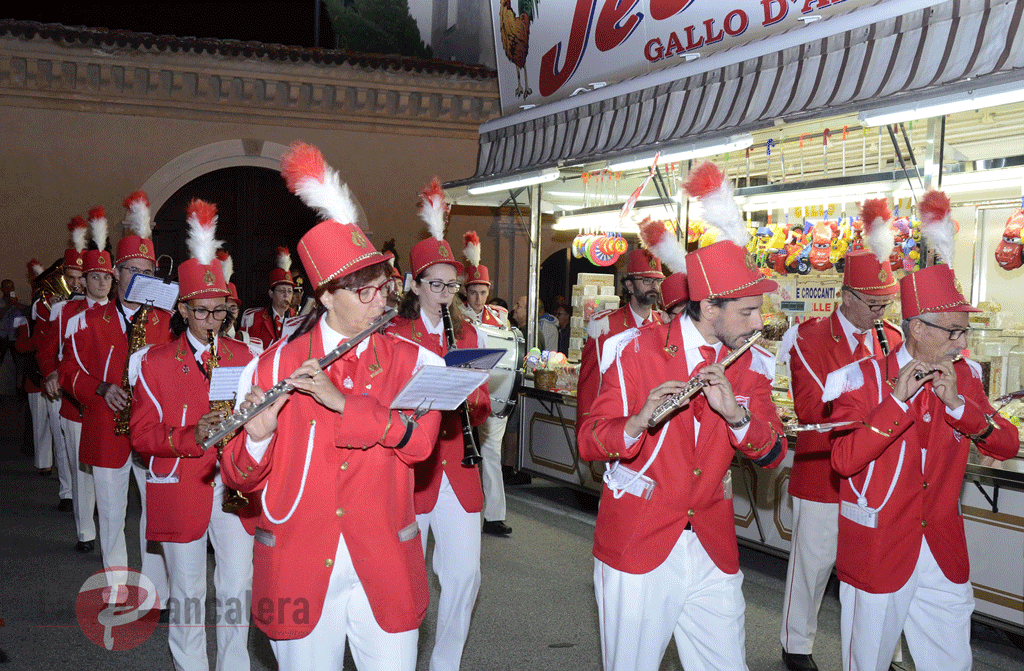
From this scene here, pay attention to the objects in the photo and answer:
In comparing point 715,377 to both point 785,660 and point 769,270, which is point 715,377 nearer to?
point 785,660

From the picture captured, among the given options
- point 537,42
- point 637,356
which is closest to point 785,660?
point 637,356

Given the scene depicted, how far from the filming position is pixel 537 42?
10.7m

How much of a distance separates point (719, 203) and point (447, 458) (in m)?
2.00

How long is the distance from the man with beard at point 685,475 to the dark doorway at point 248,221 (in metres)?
11.9

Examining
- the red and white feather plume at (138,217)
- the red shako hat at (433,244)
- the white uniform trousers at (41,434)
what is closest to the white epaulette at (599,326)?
the red shako hat at (433,244)

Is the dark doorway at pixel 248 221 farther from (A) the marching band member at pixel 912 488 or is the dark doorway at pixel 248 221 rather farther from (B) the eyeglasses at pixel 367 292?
(B) the eyeglasses at pixel 367 292

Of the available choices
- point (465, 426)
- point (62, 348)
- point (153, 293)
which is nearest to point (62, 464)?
point (62, 348)

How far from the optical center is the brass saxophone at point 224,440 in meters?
3.89

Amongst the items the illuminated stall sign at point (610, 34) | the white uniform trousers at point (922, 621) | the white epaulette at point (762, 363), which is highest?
the illuminated stall sign at point (610, 34)

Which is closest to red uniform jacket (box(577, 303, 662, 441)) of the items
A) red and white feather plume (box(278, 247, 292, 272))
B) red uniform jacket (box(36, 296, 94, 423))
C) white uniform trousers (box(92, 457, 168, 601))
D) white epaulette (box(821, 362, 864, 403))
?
white epaulette (box(821, 362, 864, 403))

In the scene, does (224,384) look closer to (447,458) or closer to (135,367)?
(135,367)

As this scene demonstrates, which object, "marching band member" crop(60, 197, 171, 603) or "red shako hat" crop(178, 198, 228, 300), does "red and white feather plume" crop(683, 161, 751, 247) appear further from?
"marching band member" crop(60, 197, 171, 603)

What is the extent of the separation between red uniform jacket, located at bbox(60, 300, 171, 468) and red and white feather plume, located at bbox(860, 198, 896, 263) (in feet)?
14.5

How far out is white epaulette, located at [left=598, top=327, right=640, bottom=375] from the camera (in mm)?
3426
